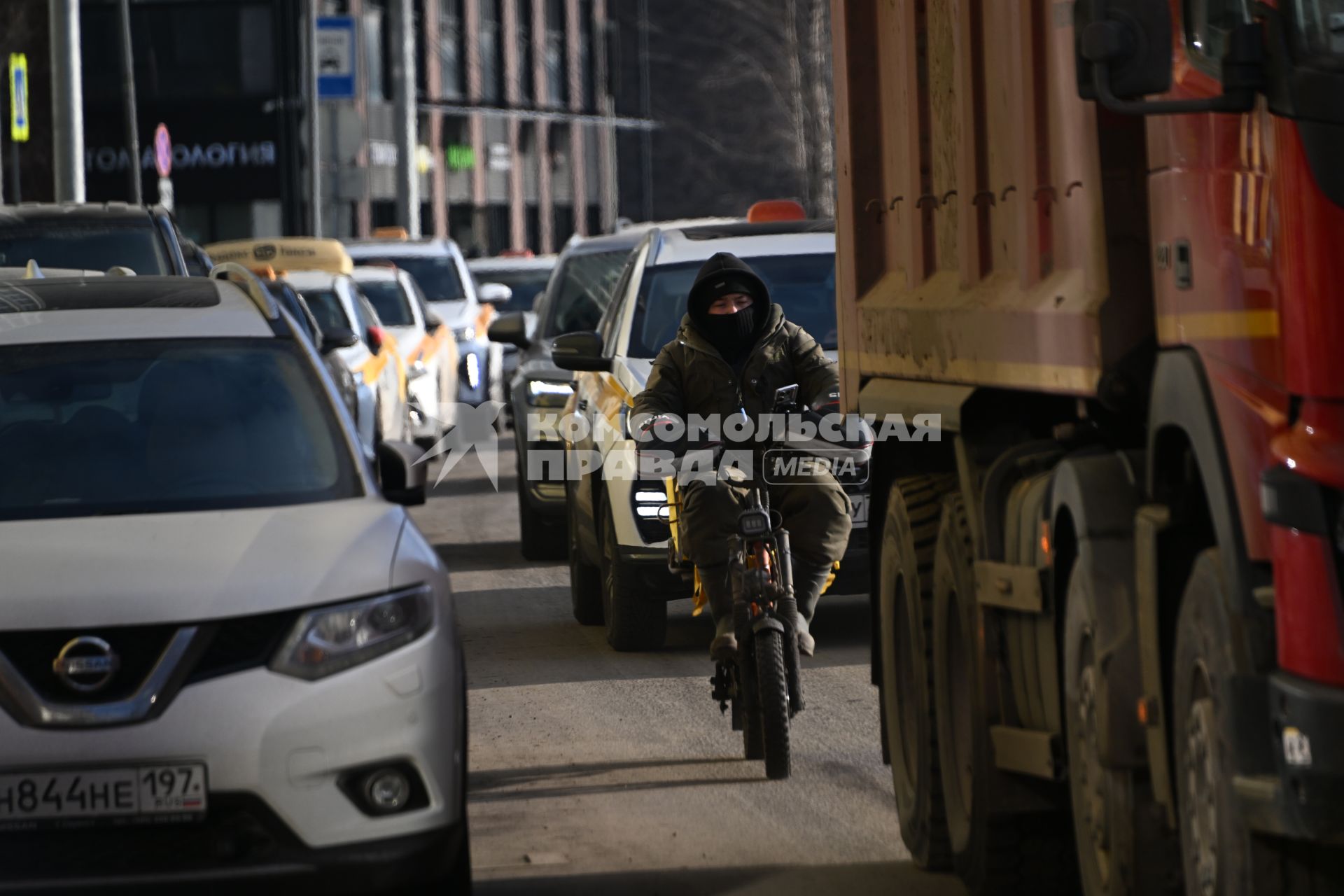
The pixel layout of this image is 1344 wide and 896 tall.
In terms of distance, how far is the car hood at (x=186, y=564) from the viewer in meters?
5.23

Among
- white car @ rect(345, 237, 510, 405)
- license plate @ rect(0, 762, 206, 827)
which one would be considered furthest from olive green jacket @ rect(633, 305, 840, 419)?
white car @ rect(345, 237, 510, 405)

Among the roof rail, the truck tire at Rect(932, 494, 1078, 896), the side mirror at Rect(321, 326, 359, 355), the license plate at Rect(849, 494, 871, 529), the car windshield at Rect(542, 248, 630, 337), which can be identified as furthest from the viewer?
the car windshield at Rect(542, 248, 630, 337)

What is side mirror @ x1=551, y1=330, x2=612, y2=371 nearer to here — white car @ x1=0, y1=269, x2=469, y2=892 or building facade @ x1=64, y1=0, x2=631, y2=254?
white car @ x1=0, y1=269, x2=469, y2=892

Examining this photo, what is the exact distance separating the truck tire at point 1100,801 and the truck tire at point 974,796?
0.74 meters

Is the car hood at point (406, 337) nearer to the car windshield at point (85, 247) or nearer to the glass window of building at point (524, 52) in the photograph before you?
the car windshield at point (85, 247)

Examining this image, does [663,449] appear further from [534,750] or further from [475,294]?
[475,294]

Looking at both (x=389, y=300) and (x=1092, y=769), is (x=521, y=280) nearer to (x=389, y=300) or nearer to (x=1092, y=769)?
(x=389, y=300)

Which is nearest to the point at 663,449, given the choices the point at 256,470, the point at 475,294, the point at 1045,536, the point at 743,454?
the point at 743,454

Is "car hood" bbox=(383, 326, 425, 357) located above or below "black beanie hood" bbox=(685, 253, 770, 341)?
above

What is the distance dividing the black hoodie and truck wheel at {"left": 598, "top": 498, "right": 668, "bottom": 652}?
2.44 meters

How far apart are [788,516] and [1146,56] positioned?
4.29 m

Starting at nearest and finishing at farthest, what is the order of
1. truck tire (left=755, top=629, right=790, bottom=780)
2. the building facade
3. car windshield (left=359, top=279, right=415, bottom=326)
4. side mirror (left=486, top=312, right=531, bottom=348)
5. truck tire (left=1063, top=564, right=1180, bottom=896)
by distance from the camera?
truck tire (left=1063, top=564, right=1180, bottom=896) < truck tire (left=755, top=629, right=790, bottom=780) < side mirror (left=486, top=312, right=531, bottom=348) < car windshield (left=359, top=279, right=415, bottom=326) < the building facade

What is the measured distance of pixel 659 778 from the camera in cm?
782

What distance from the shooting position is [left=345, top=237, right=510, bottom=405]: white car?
2653 centimetres
